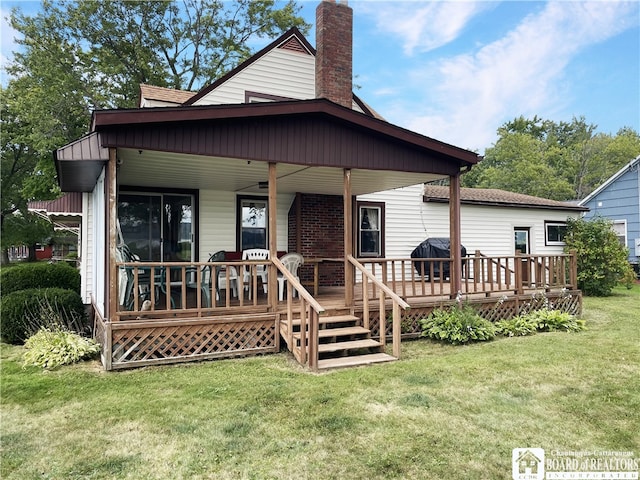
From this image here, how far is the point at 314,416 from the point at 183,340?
2.64m

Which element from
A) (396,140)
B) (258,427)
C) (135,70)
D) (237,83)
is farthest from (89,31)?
(258,427)

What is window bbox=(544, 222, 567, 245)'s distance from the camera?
14.2 meters

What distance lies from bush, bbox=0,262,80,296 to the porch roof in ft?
7.88

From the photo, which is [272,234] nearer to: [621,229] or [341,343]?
[341,343]

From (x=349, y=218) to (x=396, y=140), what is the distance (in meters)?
1.61

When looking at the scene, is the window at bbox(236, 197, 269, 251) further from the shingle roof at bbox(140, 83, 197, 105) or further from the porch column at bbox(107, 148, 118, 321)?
the porch column at bbox(107, 148, 118, 321)

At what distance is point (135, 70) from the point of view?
66.8 feet

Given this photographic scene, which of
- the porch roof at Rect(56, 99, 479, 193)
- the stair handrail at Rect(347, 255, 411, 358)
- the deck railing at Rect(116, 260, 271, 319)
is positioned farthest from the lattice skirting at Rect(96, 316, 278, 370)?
the porch roof at Rect(56, 99, 479, 193)

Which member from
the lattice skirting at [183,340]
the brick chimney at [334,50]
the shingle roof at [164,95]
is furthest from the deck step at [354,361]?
the shingle roof at [164,95]

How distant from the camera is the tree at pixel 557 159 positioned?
1282 inches

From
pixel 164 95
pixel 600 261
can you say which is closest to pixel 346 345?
pixel 164 95

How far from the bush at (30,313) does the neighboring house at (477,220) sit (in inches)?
272

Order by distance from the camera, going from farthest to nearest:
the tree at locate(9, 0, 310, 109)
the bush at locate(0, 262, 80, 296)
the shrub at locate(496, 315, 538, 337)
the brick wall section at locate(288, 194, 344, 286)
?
the tree at locate(9, 0, 310, 109) → the brick wall section at locate(288, 194, 344, 286) → the bush at locate(0, 262, 80, 296) → the shrub at locate(496, 315, 538, 337)

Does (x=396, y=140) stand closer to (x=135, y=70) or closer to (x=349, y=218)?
(x=349, y=218)
